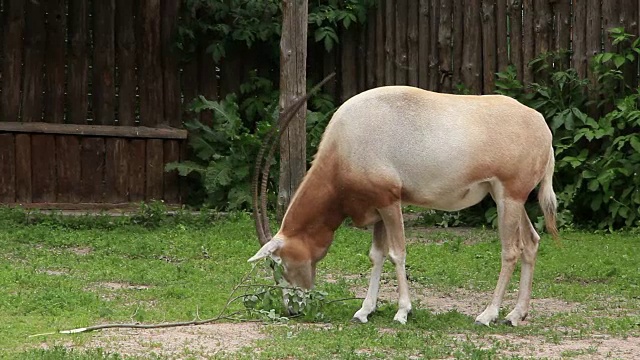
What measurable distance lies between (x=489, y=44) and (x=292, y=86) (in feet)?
8.69

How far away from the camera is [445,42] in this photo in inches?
558

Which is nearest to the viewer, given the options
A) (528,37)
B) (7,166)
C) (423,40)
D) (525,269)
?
(525,269)

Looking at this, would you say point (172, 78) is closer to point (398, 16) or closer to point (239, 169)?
point (239, 169)

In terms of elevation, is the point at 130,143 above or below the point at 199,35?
below

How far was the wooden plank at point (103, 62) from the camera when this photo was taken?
14.7 metres

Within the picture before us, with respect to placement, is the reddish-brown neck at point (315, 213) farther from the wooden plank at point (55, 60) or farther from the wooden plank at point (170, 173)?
the wooden plank at point (55, 60)

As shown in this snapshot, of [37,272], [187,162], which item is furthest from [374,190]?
[187,162]

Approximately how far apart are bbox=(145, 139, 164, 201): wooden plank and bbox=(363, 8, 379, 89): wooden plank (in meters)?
2.77

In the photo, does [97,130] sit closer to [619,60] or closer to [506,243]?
[619,60]

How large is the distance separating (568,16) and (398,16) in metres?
2.40

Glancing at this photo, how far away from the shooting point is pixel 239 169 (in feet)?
46.0

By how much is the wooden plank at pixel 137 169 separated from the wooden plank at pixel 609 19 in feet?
18.8

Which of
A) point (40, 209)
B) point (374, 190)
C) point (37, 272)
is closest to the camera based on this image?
point (374, 190)

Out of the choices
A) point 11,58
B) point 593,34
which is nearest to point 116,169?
point 11,58
